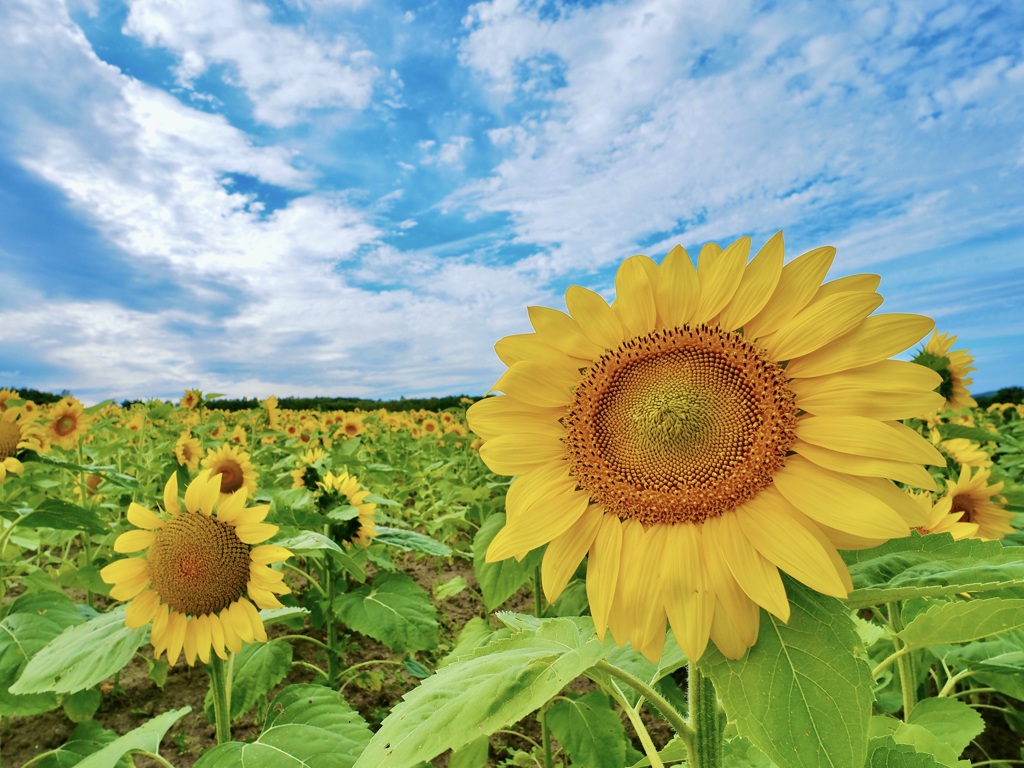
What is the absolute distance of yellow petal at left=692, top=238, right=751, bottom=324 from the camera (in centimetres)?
121

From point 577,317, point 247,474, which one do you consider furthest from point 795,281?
point 247,474

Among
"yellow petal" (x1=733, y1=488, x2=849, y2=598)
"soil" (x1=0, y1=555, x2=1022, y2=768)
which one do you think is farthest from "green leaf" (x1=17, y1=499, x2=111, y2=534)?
"yellow petal" (x1=733, y1=488, x2=849, y2=598)

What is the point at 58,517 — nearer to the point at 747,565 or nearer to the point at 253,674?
the point at 253,674

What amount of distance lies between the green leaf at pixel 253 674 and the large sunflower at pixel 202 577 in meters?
0.77

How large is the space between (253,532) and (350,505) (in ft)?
5.33

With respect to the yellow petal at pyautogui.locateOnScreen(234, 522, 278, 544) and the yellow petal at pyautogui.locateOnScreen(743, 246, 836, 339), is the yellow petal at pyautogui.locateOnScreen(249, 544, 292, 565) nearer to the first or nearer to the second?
the yellow petal at pyautogui.locateOnScreen(234, 522, 278, 544)

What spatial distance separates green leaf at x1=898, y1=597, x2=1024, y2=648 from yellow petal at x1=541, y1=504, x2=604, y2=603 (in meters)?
0.54

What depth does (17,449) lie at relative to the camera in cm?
409

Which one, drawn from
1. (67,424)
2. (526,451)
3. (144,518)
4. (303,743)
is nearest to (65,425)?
(67,424)

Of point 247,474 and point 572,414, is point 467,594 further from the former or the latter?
point 572,414

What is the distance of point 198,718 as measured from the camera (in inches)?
177

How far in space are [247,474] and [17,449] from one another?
159 centimetres

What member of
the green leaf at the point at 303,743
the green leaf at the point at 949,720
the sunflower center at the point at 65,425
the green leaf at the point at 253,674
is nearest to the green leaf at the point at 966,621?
the green leaf at the point at 949,720

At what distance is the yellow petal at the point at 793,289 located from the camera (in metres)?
1.18
